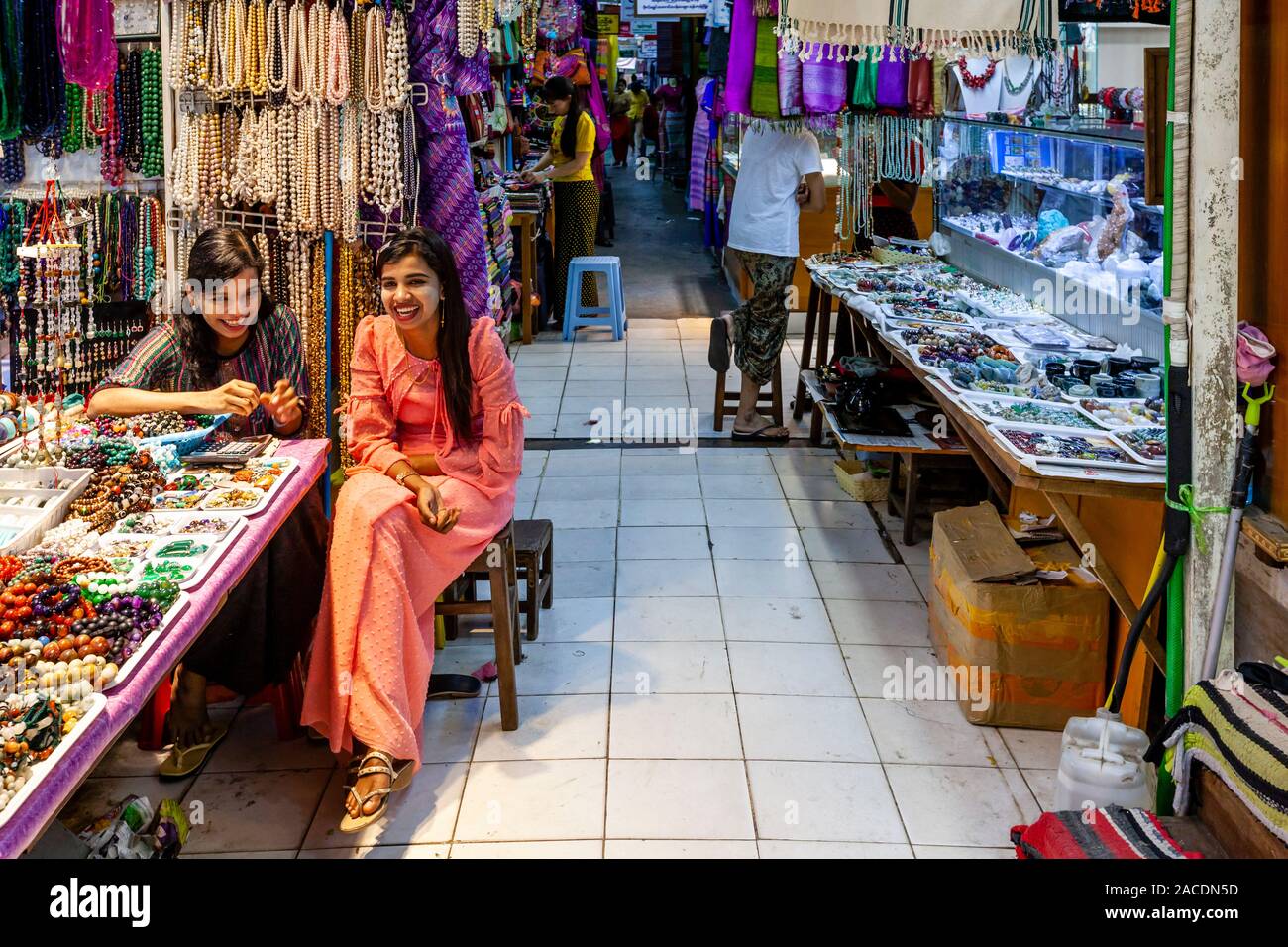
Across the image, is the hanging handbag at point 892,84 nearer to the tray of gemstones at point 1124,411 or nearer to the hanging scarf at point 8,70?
the tray of gemstones at point 1124,411

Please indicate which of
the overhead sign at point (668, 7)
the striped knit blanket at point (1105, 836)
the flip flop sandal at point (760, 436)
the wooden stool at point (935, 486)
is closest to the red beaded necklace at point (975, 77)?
the flip flop sandal at point (760, 436)

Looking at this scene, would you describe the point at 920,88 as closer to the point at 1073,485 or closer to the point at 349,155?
the point at 349,155

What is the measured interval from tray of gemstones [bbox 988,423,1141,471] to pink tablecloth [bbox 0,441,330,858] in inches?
72.7

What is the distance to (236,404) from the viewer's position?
3.32m

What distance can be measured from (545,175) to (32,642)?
717 centimetres

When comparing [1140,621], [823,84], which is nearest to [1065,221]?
[823,84]

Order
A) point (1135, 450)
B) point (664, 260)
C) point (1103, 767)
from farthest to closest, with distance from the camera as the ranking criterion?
point (664, 260) < point (1135, 450) < point (1103, 767)

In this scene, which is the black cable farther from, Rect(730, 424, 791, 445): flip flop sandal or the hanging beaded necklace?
the hanging beaded necklace

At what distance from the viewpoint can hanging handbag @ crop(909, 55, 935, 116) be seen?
19.1 ft

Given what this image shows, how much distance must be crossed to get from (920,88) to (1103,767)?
4.00 m

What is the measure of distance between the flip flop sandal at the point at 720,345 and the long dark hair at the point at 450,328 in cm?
303

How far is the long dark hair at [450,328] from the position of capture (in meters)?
3.31

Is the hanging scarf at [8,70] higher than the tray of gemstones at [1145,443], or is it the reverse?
the hanging scarf at [8,70]

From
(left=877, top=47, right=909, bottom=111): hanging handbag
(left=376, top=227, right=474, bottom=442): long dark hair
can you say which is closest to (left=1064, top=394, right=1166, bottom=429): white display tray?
(left=376, top=227, right=474, bottom=442): long dark hair
